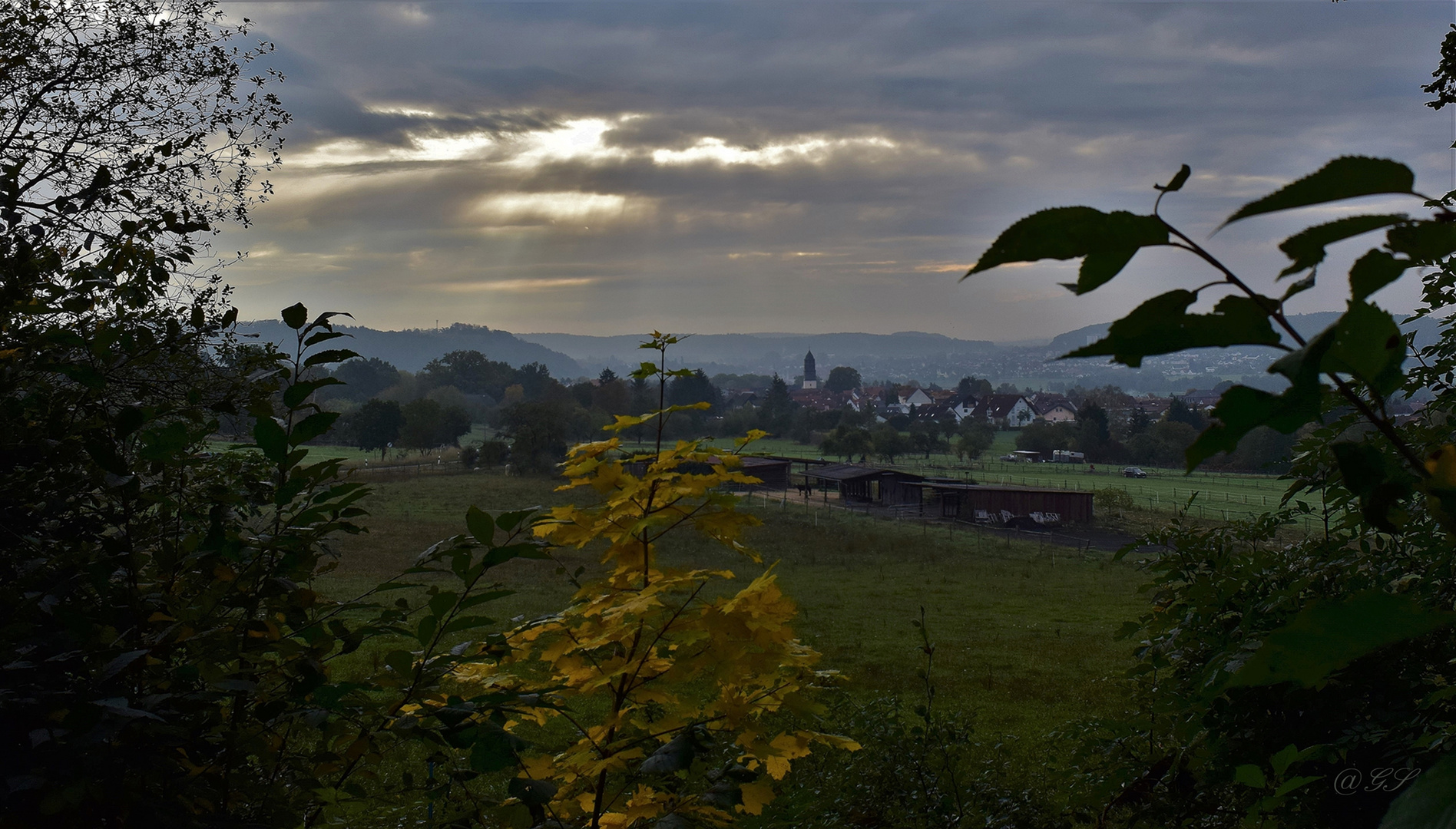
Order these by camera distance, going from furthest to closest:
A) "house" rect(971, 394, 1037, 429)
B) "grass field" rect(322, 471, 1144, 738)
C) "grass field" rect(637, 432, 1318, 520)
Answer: "house" rect(971, 394, 1037, 429) < "grass field" rect(637, 432, 1318, 520) < "grass field" rect(322, 471, 1144, 738)

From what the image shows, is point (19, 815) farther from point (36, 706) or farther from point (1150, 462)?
point (1150, 462)

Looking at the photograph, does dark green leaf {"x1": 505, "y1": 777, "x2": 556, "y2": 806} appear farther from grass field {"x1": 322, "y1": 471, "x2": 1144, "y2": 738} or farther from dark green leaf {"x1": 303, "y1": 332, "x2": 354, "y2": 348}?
grass field {"x1": 322, "y1": 471, "x2": 1144, "y2": 738}

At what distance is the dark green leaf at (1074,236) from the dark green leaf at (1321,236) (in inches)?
2.9

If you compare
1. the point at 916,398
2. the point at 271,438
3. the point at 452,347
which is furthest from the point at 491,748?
the point at 452,347

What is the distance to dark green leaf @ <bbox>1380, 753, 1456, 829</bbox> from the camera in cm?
38

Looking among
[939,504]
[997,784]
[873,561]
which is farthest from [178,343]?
[939,504]

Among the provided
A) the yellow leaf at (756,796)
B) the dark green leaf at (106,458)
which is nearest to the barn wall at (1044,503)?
the yellow leaf at (756,796)

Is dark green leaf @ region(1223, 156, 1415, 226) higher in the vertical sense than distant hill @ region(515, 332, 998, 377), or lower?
lower

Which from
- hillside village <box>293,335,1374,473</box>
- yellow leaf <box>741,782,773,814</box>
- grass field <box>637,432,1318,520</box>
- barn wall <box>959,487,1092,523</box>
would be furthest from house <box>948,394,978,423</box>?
yellow leaf <box>741,782,773,814</box>

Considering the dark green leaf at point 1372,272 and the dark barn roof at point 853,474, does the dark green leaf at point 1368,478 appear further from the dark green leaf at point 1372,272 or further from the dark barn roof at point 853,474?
the dark barn roof at point 853,474

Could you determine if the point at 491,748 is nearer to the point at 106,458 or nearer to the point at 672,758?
the point at 672,758

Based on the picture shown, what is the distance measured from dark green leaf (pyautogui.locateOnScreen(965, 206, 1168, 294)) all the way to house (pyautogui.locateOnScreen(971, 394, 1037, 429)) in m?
79.5

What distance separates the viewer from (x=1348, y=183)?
0.46 m

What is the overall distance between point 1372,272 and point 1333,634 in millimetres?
225
